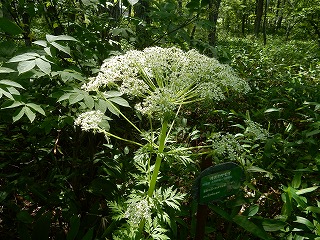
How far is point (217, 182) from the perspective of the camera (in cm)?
201

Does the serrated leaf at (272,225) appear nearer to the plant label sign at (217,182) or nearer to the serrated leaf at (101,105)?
the plant label sign at (217,182)

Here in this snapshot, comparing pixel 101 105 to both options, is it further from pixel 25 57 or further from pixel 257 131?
pixel 257 131

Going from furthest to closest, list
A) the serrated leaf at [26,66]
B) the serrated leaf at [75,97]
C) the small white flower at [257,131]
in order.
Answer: the small white flower at [257,131] < the serrated leaf at [75,97] < the serrated leaf at [26,66]

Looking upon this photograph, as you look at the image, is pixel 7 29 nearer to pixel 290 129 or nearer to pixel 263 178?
pixel 263 178

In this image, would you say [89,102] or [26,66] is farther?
[89,102]

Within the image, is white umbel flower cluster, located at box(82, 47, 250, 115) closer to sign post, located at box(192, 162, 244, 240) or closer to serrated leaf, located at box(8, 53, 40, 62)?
serrated leaf, located at box(8, 53, 40, 62)

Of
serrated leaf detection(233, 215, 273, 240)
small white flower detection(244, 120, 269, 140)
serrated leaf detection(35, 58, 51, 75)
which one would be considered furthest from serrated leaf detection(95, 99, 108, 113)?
serrated leaf detection(233, 215, 273, 240)

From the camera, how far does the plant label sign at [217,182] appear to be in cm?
193

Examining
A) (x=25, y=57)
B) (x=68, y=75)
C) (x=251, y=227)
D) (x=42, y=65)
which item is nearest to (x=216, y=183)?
(x=251, y=227)

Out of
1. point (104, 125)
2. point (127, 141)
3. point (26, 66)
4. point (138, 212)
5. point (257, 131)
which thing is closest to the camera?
point (26, 66)

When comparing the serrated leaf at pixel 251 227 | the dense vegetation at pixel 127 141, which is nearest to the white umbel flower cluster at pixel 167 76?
the dense vegetation at pixel 127 141

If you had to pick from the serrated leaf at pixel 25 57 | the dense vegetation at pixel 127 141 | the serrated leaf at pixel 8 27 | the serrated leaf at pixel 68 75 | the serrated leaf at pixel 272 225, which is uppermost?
the serrated leaf at pixel 8 27

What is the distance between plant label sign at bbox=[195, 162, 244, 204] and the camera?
76.1 inches

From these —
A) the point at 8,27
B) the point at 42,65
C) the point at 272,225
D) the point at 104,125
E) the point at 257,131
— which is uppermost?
the point at 8,27
